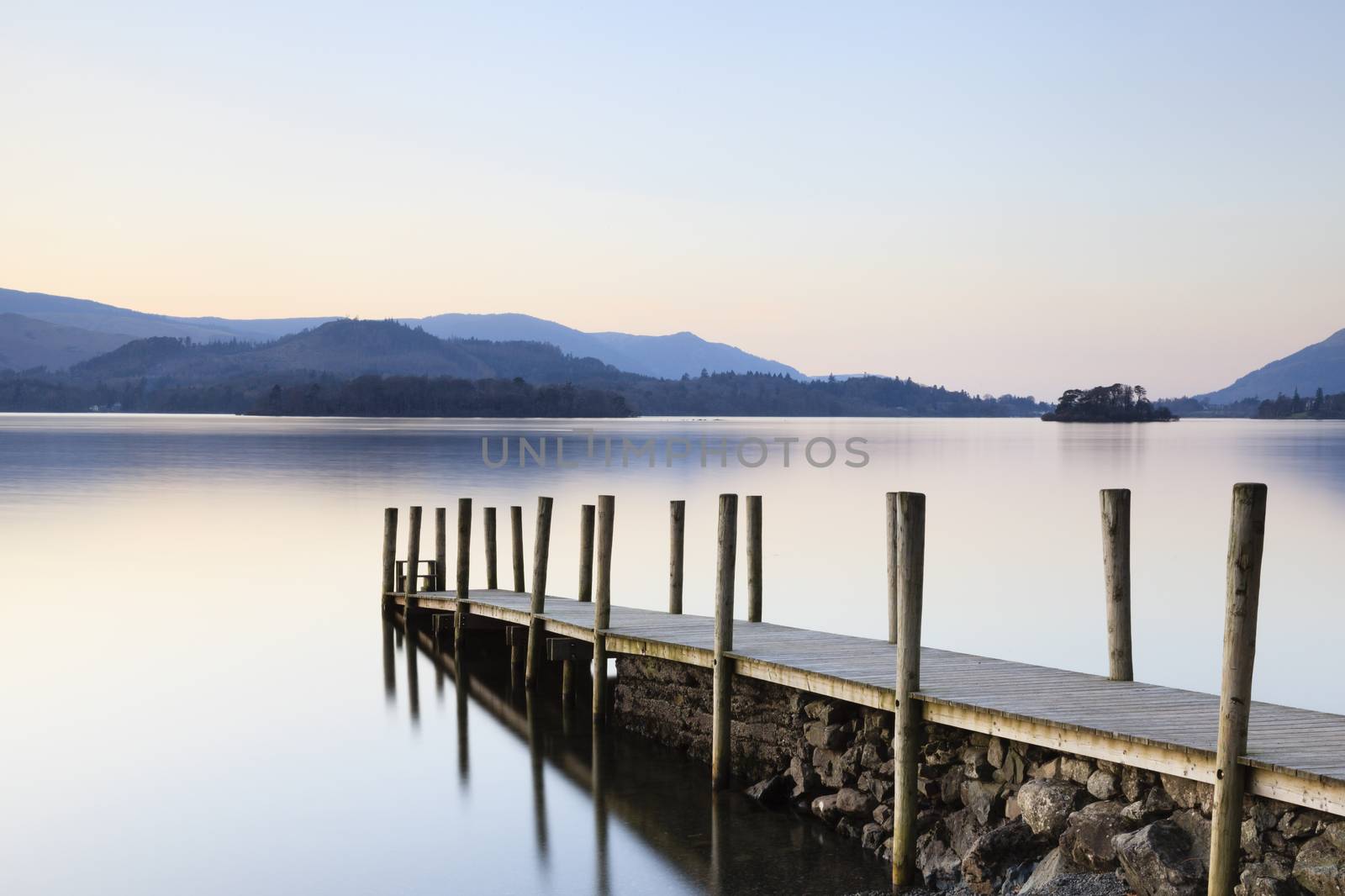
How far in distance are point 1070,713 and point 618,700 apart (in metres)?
6.32

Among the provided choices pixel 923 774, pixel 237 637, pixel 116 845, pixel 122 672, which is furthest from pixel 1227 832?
pixel 237 637

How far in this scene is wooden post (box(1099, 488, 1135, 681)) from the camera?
387 inches

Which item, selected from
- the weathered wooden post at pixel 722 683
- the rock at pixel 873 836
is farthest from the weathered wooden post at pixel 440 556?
the rock at pixel 873 836

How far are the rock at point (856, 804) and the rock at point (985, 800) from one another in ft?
4.00

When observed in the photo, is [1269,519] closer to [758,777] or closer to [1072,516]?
[1072,516]

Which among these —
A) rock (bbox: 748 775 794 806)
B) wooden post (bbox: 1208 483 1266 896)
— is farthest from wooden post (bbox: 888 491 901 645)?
wooden post (bbox: 1208 483 1266 896)

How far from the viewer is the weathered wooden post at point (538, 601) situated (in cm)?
1553

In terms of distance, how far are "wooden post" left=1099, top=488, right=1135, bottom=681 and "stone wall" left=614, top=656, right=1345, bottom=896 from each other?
1479mm

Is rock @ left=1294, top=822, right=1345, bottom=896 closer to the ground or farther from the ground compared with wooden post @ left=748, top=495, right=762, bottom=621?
closer to the ground

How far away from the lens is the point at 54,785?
1312cm

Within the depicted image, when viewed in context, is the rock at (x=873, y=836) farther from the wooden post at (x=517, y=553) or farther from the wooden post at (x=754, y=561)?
the wooden post at (x=517, y=553)

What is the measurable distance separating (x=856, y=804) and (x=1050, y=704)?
211 cm

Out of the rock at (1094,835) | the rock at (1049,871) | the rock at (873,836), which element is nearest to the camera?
the rock at (1094,835)

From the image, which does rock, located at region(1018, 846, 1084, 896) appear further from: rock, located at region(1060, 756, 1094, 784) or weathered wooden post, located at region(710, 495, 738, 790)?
weathered wooden post, located at region(710, 495, 738, 790)
